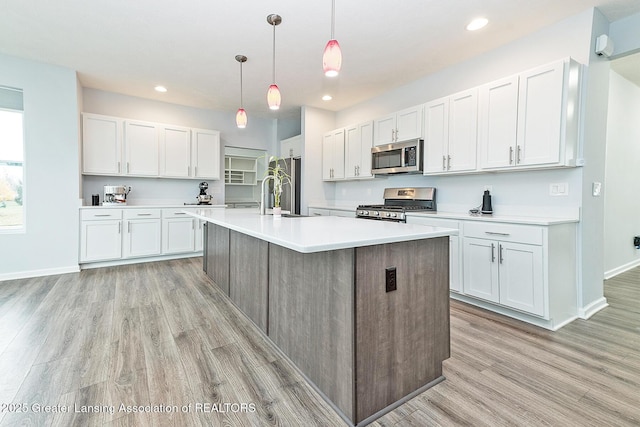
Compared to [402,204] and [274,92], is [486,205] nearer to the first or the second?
[402,204]

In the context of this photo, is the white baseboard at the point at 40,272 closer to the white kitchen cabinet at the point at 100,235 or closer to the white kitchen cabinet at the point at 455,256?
the white kitchen cabinet at the point at 100,235

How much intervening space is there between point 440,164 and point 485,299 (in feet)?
5.20

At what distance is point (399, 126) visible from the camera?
3986mm

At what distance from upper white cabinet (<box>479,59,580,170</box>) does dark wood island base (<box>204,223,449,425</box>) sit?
5.40 ft

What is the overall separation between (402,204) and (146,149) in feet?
13.9

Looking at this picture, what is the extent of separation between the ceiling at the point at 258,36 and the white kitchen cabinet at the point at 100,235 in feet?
6.55

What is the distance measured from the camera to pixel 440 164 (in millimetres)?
3463

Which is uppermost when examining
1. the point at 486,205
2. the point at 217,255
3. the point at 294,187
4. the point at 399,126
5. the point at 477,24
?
the point at 477,24

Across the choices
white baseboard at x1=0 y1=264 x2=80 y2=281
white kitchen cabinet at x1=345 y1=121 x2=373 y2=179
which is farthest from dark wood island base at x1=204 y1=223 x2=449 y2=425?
white baseboard at x1=0 y1=264 x2=80 y2=281

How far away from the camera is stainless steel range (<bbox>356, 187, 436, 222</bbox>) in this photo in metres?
3.70

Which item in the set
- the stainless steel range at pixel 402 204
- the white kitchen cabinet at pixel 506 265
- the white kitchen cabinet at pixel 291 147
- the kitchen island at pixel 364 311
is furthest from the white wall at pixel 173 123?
the white kitchen cabinet at pixel 506 265

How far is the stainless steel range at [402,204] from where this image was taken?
3.70m

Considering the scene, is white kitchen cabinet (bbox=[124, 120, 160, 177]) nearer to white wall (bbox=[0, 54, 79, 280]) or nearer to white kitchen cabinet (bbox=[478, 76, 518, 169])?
white wall (bbox=[0, 54, 79, 280])

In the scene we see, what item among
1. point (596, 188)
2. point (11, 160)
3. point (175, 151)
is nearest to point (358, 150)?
point (596, 188)
